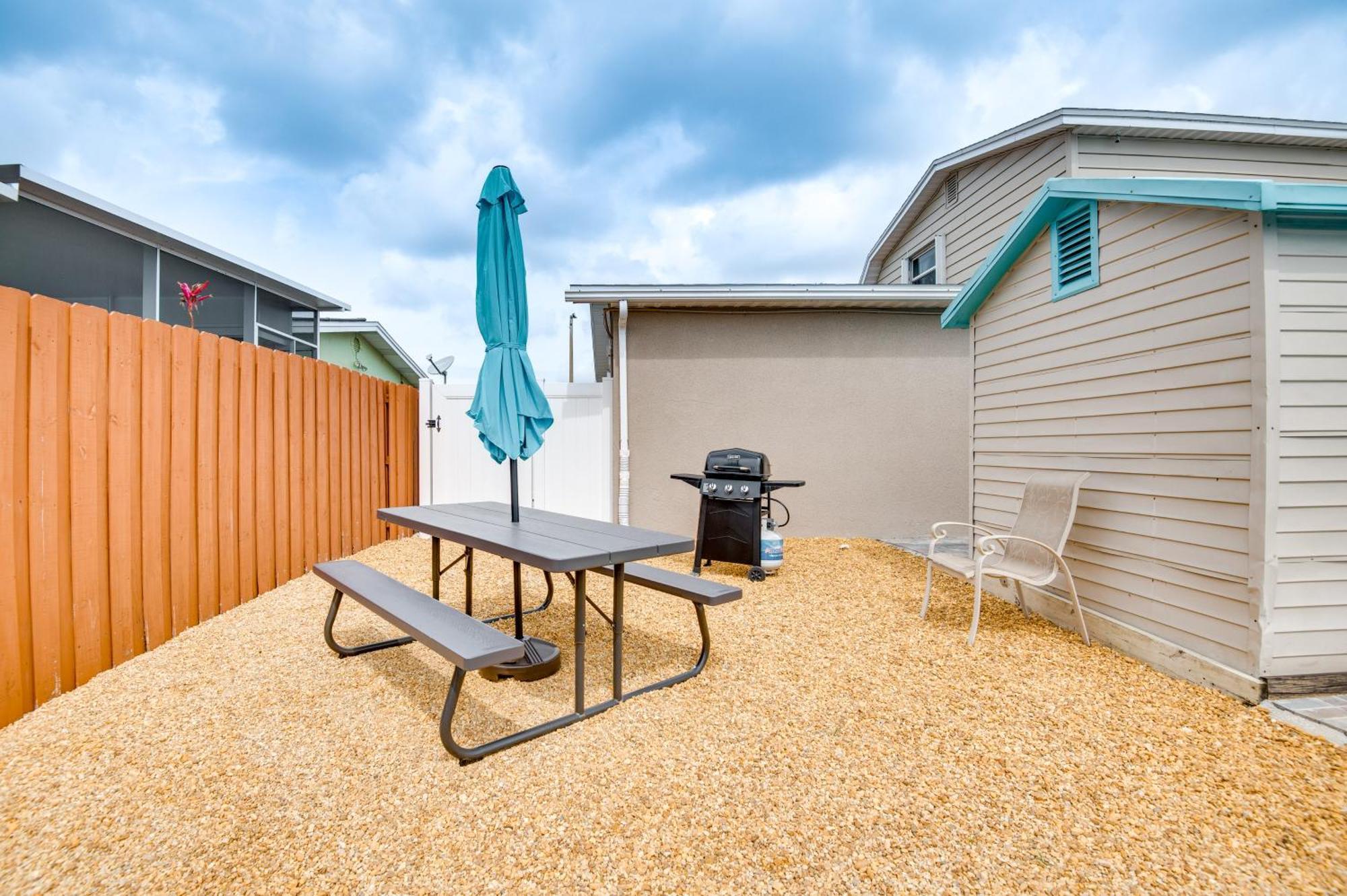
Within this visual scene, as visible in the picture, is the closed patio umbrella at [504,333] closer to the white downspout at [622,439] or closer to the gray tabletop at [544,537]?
the gray tabletop at [544,537]

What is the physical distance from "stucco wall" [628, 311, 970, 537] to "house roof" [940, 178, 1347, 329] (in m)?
2.18

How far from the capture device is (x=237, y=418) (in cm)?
375

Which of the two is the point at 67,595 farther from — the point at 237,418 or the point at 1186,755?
the point at 1186,755

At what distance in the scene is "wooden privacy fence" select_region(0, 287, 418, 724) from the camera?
2.29 meters

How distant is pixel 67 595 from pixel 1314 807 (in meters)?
4.86

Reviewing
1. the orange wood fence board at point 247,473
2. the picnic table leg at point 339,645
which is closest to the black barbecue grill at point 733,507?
the picnic table leg at point 339,645

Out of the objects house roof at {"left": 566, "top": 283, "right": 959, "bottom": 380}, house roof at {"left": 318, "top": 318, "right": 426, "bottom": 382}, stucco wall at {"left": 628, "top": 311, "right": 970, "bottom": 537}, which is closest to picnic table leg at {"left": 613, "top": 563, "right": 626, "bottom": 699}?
stucco wall at {"left": 628, "top": 311, "right": 970, "bottom": 537}

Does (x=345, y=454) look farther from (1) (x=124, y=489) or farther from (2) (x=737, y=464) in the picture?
(2) (x=737, y=464)

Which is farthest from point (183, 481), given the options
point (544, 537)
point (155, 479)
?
point (544, 537)

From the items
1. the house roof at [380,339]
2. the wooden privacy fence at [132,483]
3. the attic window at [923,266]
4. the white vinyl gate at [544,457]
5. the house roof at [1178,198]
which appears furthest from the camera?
the house roof at [380,339]

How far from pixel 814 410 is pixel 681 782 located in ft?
16.9

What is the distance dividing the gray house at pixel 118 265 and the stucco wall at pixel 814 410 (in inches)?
222

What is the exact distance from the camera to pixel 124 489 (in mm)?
2809

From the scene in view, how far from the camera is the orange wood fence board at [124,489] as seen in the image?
2.73 m
